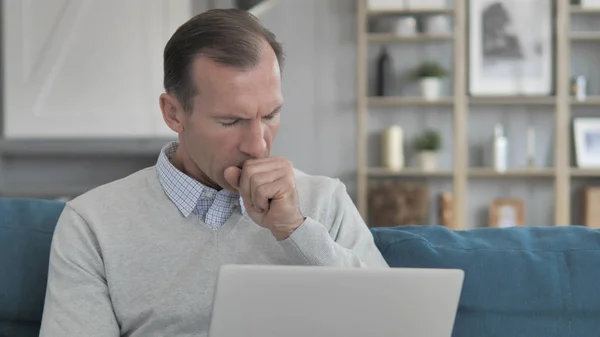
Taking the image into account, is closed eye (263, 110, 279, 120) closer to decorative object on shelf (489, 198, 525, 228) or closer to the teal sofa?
the teal sofa

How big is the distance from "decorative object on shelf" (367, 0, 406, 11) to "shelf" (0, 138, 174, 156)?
158 centimetres

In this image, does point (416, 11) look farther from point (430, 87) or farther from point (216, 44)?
point (216, 44)

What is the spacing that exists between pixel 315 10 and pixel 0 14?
6.44 ft

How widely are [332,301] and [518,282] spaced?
69 centimetres

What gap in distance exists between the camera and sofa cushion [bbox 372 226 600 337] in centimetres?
169

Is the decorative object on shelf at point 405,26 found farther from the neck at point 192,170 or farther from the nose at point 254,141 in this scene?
the nose at point 254,141

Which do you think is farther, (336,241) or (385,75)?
(385,75)

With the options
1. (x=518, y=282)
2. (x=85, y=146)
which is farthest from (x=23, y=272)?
(x=85, y=146)

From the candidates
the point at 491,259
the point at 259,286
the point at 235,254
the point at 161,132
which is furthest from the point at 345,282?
the point at 161,132

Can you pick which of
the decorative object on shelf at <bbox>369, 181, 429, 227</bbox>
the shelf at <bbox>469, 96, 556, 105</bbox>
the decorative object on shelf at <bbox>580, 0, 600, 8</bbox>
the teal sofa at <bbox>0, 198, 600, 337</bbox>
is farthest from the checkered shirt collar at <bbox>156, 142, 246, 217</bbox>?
the decorative object on shelf at <bbox>580, 0, 600, 8</bbox>

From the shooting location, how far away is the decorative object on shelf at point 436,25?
5.52 metres

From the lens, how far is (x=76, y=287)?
1591 mm

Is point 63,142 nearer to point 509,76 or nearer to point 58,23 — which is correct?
point 58,23

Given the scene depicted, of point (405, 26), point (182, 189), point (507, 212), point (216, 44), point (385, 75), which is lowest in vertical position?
point (507, 212)
